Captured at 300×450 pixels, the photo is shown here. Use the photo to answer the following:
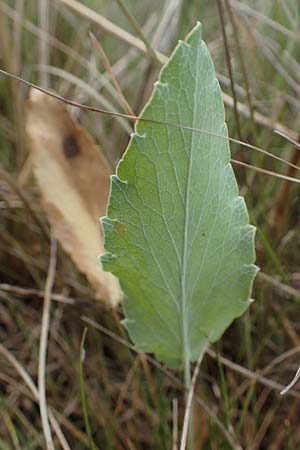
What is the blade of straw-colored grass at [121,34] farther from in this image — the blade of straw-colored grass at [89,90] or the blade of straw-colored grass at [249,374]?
the blade of straw-colored grass at [249,374]

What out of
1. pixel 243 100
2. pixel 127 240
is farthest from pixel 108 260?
pixel 243 100

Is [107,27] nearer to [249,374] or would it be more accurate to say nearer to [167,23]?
[167,23]

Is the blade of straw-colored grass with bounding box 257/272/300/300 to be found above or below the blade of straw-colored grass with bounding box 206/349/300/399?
above

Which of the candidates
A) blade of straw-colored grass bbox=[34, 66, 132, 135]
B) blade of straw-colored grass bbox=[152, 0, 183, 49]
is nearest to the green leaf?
blade of straw-colored grass bbox=[34, 66, 132, 135]

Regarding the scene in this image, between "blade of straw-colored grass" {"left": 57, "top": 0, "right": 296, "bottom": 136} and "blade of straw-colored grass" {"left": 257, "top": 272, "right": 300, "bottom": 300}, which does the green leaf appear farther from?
"blade of straw-colored grass" {"left": 57, "top": 0, "right": 296, "bottom": 136}

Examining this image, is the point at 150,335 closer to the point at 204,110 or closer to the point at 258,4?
the point at 204,110

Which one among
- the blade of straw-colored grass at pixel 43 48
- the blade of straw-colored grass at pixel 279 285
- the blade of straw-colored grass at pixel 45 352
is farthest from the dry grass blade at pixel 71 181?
the blade of straw-colored grass at pixel 43 48
